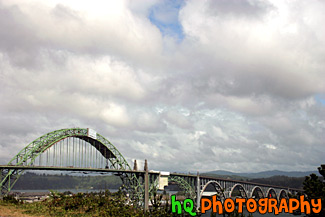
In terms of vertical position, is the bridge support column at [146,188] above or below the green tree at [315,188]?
below

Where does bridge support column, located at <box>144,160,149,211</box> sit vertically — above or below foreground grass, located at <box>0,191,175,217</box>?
below

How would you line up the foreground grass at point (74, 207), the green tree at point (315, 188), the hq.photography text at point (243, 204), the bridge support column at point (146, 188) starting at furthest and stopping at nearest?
the bridge support column at point (146, 188)
the green tree at point (315, 188)
the foreground grass at point (74, 207)
the hq.photography text at point (243, 204)

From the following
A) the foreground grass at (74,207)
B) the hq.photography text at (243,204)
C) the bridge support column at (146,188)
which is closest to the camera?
the hq.photography text at (243,204)

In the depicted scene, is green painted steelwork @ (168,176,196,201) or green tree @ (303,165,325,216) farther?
green painted steelwork @ (168,176,196,201)

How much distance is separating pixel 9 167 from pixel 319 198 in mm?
56427

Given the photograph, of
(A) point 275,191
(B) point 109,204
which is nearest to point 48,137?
(B) point 109,204

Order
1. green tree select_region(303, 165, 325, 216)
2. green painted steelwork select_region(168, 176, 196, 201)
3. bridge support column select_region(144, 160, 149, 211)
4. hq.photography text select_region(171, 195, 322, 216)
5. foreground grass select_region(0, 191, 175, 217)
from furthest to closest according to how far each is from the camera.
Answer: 1. green painted steelwork select_region(168, 176, 196, 201)
2. bridge support column select_region(144, 160, 149, 211)
3. green tree select_region(303, 165, 325, 216)
4. foreground grass select_region(0, 191, 175, 217)
5. hq.photography text select_region(171, 195, 322, 216)

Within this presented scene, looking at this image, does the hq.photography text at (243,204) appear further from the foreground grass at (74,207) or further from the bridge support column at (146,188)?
the bridge support column at (146,188)

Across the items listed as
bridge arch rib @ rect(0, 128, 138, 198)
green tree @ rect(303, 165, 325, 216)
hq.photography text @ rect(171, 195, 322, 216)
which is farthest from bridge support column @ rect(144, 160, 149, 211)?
hq.photography text @ rect(171, 195, 322, 216)

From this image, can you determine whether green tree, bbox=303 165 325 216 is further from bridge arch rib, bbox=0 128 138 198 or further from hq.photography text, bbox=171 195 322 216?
bridge arch rib, bbox=0 128 138 198

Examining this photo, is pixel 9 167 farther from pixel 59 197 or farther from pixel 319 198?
pixel 319 198

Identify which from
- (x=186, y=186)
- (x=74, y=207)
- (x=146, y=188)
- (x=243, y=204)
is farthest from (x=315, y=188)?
(x=186, y=186)

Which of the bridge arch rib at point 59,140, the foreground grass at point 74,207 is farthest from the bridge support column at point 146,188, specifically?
the foreground grass at point 74,207

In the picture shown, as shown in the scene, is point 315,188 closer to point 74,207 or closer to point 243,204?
point 243,204
